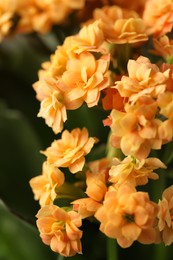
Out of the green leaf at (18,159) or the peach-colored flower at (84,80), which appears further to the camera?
the green leaf at (18,159)

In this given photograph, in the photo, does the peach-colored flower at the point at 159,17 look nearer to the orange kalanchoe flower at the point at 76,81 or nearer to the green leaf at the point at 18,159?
the orange kalanchoe flower at the point at 76,81

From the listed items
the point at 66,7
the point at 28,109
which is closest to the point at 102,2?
the point at 66,7

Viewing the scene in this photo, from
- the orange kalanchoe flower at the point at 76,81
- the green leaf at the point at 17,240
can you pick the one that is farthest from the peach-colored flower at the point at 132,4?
the green leaf at the point at 17,240

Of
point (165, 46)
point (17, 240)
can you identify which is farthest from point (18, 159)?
point (165, 46)

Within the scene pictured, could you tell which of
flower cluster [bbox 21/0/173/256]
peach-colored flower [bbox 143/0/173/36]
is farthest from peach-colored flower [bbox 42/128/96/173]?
peach-colored flower [bbox 143/0/173/36]

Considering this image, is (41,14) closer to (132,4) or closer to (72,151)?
(132,4)

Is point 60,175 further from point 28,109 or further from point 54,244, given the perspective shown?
point 28,109

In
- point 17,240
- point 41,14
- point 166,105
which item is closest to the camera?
point 166,105
